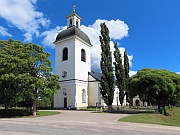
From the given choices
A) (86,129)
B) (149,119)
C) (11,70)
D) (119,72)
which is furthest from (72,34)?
(86,129)

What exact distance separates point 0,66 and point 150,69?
1855 centimetres

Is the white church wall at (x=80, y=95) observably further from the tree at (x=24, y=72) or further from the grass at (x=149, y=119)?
the grass at (x=149, y=119)

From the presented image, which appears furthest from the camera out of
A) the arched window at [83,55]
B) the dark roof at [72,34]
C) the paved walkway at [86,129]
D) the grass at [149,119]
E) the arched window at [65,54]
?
the arched window at [83,55]

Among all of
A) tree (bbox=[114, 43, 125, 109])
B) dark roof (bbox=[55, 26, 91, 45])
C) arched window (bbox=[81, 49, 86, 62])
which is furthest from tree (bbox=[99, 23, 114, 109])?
arched window (bbox=[81, 49, 86, 62])

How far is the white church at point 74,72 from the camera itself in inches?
1574

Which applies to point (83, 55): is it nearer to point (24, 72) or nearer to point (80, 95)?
point (80, 95)

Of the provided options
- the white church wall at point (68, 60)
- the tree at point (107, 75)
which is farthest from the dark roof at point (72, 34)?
the tree at point (107, 75)

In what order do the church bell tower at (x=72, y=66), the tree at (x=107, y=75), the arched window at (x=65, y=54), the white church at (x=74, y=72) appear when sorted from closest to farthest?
1. the tree at (x=107, y=75)
2. the church bell tower at (x=72, y=66)
3. the white church at (x=74, y=72)
4. the arched window at (x=65, y=54)

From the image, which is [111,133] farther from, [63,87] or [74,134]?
[63,87]

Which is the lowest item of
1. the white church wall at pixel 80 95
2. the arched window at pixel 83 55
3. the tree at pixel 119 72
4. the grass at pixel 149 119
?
the grass at pixel 149 119

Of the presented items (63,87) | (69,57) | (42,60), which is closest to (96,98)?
(63,87)

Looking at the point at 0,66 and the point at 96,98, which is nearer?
the point at 0,66

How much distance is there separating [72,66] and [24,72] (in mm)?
18755

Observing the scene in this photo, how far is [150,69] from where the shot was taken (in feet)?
90.1
